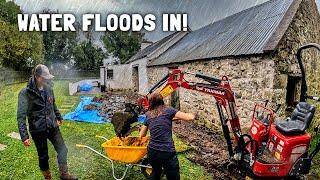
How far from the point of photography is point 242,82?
34.0ft

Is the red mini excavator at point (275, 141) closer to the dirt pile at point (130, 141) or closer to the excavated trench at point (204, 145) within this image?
the excavated trench at point (204, 145)

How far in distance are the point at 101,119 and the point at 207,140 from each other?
4.75m

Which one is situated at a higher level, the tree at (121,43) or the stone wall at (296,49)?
the tree at (121,43)

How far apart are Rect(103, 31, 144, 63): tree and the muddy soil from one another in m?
45.4

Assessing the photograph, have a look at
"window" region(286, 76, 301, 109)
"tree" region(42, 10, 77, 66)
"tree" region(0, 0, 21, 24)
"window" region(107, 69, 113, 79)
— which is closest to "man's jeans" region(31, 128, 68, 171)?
"window" region(286, 76, 301, 109)

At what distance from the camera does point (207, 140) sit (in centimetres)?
1052

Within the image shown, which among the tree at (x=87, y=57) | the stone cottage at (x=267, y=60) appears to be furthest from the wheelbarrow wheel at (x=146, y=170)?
the tree at (x=87, y=57)

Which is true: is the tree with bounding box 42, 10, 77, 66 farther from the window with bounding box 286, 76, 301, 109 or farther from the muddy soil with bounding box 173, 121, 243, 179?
the window with bounding box 286, 76, 301, 109

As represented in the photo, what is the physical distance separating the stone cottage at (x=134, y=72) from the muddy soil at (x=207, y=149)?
45.3ft

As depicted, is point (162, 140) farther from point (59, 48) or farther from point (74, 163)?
point (59, 48)

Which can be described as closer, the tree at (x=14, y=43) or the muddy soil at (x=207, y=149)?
the muddy soil at (x=207, y=149)

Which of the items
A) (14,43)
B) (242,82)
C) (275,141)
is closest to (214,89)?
(275,141)

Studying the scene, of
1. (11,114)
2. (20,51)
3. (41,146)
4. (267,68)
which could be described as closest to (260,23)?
(267,68)

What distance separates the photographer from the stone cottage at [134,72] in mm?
26547
